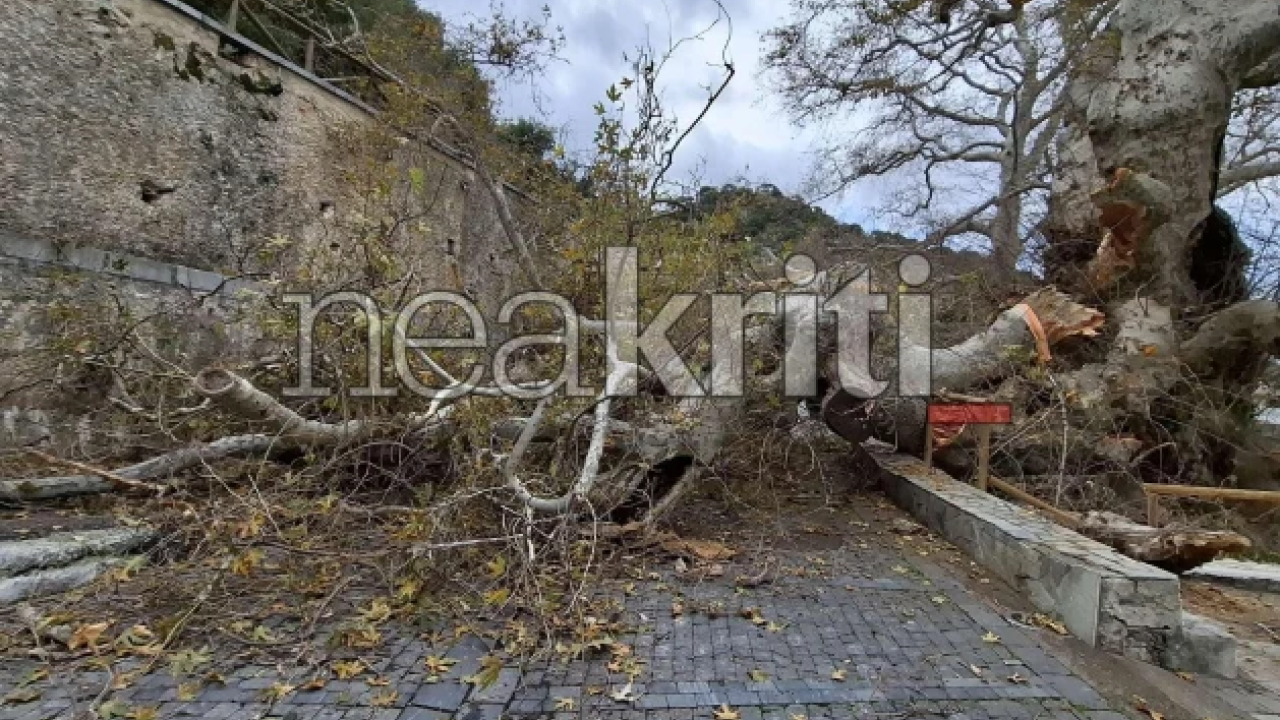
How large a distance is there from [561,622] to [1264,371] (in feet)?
24.6

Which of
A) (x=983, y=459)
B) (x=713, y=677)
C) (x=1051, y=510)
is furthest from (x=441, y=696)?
(x=983, y=459)

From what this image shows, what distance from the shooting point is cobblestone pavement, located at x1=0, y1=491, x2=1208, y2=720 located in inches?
86.7

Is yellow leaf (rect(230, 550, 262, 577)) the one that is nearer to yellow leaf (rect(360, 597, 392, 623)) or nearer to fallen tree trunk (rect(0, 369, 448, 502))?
yellow leaf (rect(360, 597, 392, 623))

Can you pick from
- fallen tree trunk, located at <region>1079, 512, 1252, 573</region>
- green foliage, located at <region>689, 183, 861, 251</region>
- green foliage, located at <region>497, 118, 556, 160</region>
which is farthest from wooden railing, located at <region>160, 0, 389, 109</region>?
fallen tree trunk, located at <region>1079, 512, 1252, 573</region>

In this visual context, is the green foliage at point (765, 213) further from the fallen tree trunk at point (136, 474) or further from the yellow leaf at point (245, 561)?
the yellow leaf at point (245, 561)

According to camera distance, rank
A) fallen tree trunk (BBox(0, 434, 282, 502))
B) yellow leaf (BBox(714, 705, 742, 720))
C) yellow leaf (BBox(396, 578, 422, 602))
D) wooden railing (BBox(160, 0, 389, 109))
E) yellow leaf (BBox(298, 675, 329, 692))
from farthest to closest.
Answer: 1. wooden railing (BBox(160, 0, 389, 109))
2. fallen tree trunk (BBox(0, 434, 282, 502))
3. yellow leaf (BBox(396, 578, 422, 602))
4. yellow leaf (BBox(298, 675, 329, 692))
5. yellow leaf (BBox(714, 705, 742, 720))

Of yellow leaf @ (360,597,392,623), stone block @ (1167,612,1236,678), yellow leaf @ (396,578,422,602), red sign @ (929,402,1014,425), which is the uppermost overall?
red sign @ (929,402,1014,425)

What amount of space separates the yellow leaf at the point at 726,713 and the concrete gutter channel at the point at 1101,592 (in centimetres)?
159

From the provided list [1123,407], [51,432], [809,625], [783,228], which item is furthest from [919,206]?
[51,432]

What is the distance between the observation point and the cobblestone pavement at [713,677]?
2201 millimetres

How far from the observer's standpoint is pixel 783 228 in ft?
34.8

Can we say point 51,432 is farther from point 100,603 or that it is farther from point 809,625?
point 809,625

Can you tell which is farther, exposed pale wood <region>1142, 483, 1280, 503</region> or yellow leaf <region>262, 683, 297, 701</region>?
exposed pale wood <region>1142, 483, 1280, 503</region>

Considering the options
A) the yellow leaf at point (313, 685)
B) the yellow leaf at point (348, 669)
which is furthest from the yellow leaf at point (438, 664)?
the yellow leaf at point (313, 685)
